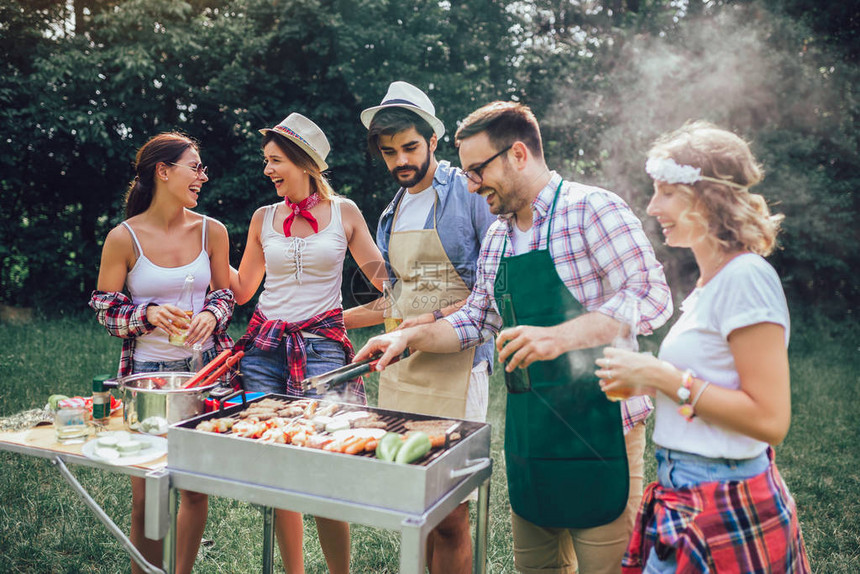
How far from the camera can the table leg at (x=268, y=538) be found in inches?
114

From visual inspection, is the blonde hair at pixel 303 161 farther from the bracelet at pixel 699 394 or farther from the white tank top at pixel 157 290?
the bracelet at pixel 699 394

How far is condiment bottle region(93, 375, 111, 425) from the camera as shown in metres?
2.33

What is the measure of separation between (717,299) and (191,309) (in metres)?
2.36

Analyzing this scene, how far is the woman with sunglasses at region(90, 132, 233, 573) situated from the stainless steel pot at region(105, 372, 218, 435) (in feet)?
1.66

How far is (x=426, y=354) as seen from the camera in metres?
2.80

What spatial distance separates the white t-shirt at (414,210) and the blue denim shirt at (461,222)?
41mm

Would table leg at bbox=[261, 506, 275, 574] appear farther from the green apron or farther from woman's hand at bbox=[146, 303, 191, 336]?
the green apron

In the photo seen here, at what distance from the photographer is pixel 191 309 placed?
3.08 meters

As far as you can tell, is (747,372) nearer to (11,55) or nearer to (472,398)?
(472,398)

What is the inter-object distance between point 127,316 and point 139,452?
2.92 ft

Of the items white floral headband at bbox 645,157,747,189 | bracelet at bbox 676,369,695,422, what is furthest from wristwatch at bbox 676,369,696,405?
white floral headband at bbox 645,157,747,189

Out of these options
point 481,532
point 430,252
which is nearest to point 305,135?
point 430,252

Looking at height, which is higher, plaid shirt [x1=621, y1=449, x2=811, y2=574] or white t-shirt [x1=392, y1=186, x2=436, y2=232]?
white t-shirt [x1=392, y1=186, x2=436, y2=232]

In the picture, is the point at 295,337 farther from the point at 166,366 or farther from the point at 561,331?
the point at 561,331
